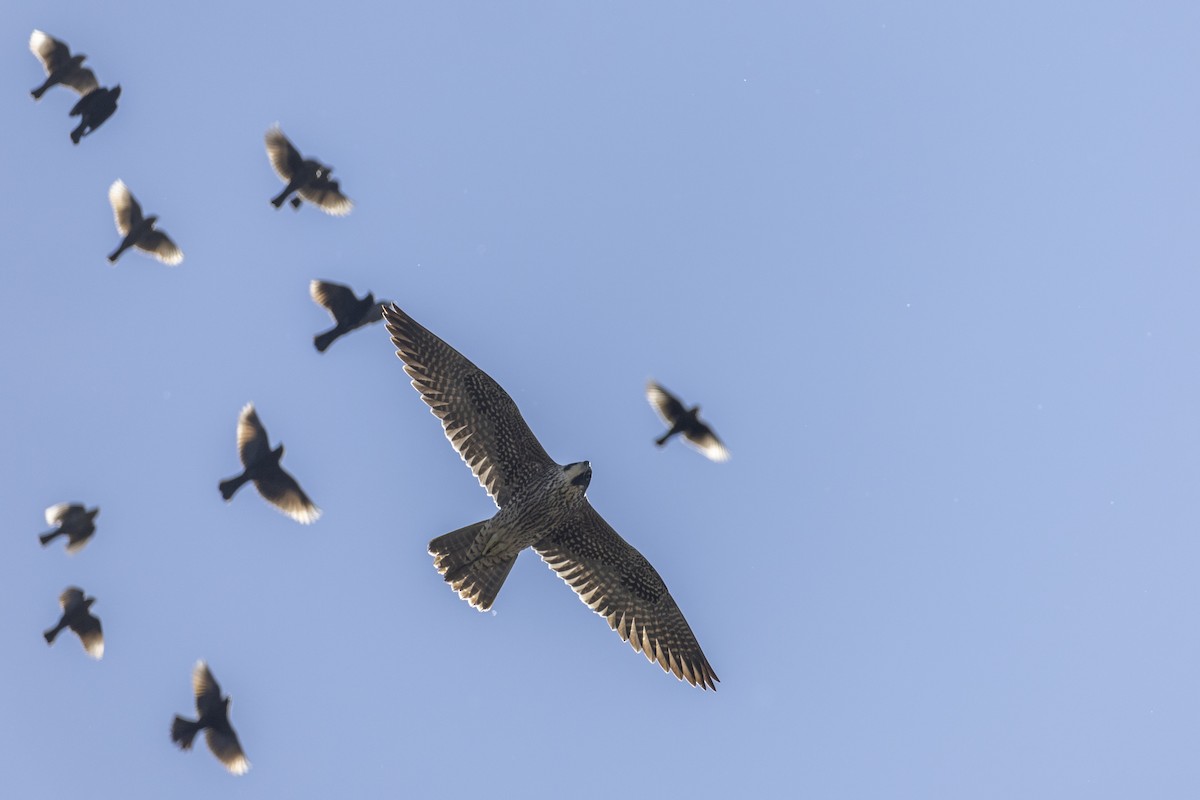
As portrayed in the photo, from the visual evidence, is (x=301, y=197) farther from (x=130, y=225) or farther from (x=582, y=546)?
(x=582, y=546)

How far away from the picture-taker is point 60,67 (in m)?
19.2

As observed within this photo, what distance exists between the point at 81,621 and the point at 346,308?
17.6 ft

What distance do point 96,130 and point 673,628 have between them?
9.51m

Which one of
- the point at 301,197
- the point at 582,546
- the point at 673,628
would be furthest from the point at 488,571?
the point at 301,197

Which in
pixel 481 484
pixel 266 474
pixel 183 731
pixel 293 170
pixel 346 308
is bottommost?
pixel 183 731

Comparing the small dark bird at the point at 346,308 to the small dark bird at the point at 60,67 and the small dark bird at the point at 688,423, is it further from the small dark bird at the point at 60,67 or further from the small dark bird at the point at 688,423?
the small dark bird at the point at 60,67

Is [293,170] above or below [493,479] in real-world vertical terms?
above

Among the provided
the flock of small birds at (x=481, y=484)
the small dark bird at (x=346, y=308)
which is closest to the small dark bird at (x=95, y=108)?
the flock of small birds at (x=481, y=484)

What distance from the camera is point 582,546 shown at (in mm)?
16594

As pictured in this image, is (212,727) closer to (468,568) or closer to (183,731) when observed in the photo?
(183,731)

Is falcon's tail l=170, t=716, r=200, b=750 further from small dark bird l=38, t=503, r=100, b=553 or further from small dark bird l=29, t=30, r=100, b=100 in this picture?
small dark bird l=29, t=30, r=100, b=100

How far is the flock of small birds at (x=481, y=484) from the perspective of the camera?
15.9 meters

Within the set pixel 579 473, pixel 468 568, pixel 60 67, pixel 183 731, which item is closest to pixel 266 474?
pixel 183 731

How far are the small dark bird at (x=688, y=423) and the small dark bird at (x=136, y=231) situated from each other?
7.07 metres
